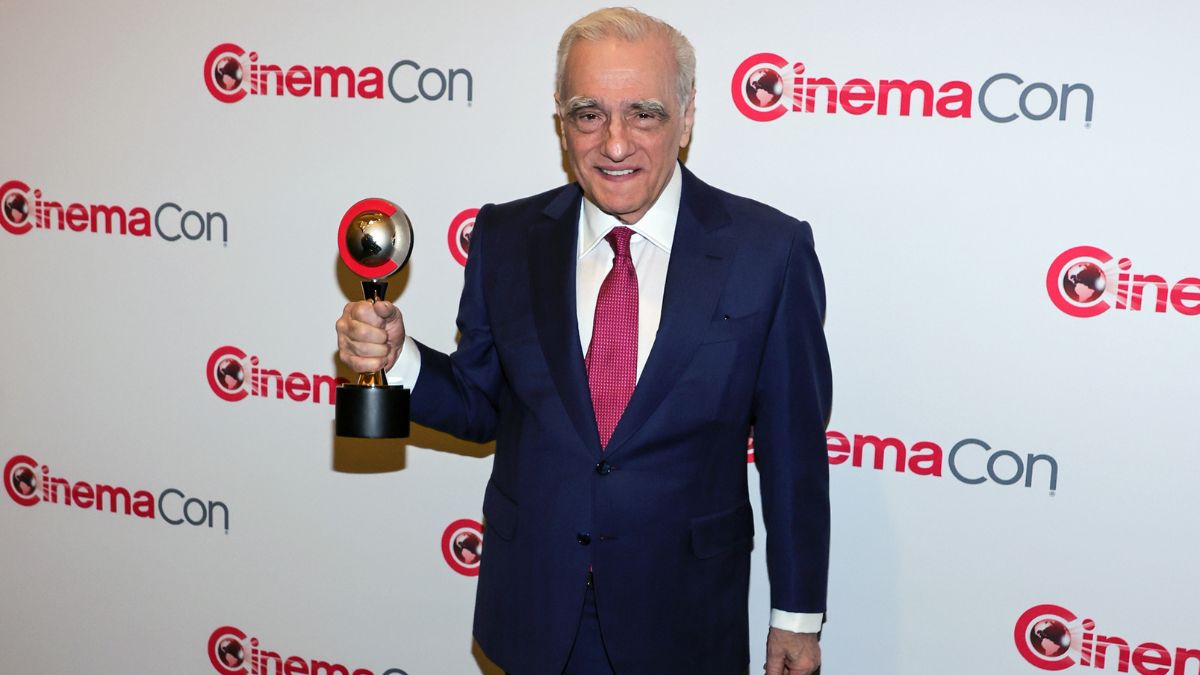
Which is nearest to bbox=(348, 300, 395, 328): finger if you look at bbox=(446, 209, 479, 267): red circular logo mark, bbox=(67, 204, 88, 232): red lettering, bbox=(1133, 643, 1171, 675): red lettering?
bbox=(446, 209, 479, 267): red circular logo mark

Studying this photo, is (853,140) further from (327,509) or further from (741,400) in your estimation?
(327,509)

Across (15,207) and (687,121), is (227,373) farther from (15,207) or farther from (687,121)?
(687,121)

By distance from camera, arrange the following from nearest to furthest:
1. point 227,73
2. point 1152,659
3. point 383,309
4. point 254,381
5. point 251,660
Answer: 1. point 383,309
2. point 1152,659
3. point 227,73
4. point 254,381
5. point 251,660

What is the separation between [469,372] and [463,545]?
81 cm

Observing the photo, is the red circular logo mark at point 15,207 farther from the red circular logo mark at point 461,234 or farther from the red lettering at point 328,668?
the red lettering at point 328,668

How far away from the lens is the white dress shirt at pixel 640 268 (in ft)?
7.21

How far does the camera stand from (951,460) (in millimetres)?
2615

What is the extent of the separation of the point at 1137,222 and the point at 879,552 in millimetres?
907

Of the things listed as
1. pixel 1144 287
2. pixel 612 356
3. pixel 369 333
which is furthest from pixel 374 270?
pixel 1144 287

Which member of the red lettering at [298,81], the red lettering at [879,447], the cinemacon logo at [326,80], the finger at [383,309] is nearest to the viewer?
the finger at [383,309]

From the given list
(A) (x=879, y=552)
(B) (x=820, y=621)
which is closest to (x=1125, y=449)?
(A) (x=879, y=552)

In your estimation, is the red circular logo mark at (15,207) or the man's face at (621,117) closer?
the man's face at (621,117)

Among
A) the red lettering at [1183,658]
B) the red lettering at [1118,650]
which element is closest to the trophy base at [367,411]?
the red lettering at [1118,650]

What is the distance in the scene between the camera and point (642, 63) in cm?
207
